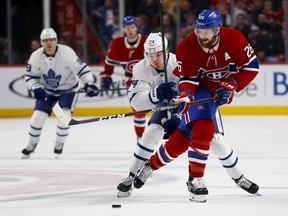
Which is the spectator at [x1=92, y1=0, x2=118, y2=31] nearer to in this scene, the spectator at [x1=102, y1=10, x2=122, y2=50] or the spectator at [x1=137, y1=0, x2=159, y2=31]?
the spectator at [x1=102, y1=10, x2=122, y2=50]

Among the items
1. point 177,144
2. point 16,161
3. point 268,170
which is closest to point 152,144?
point 177,144

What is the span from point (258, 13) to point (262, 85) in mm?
1061

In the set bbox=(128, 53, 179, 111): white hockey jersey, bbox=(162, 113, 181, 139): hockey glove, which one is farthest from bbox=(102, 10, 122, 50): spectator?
bbox=(162, 113, 181, 139): hockey glove

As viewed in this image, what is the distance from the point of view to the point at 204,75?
5.37m

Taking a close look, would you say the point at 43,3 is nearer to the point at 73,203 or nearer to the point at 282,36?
the point at 282,36

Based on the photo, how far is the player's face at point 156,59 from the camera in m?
5.81

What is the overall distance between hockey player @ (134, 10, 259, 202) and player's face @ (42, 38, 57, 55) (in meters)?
2.79

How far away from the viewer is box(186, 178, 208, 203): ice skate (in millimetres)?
5258

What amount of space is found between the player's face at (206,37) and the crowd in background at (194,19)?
6.71 m

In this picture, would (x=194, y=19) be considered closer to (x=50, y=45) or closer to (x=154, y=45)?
(x=50, y=45)

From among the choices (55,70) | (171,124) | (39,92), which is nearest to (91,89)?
(55,70)

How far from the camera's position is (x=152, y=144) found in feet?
18.5

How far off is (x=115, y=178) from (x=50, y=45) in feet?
6.17

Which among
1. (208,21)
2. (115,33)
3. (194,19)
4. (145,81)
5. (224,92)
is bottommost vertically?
(115,33)
